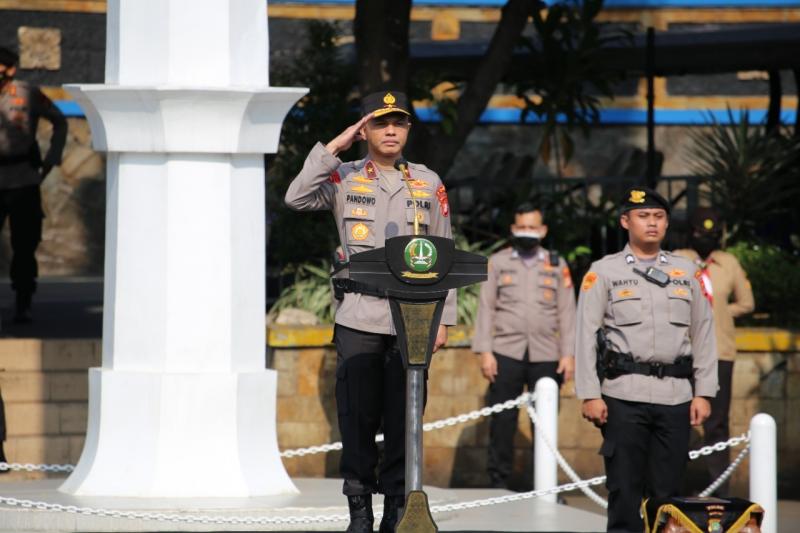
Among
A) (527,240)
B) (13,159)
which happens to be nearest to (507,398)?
(527,240)

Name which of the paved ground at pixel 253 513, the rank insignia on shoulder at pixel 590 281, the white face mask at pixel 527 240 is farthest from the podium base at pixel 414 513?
the white face mask at pixel 527 240

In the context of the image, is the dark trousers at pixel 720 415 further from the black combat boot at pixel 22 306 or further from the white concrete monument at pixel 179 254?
the black combat boot at pixel 22 306

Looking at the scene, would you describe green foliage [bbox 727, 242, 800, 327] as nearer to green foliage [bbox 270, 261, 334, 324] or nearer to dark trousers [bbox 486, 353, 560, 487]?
dark trousers [bbox 486, 353, 560, 487]

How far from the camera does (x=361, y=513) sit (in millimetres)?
9195

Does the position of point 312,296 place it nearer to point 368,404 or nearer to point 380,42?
point 380,42

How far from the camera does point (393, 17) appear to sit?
16.8 meters

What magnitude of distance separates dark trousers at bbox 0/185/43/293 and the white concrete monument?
4.23 metres

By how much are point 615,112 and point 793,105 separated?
2.19m

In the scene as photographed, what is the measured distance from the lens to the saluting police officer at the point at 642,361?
10.1 m

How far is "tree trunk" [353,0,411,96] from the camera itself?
16656mm

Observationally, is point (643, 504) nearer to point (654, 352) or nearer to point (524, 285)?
point (654, 352)

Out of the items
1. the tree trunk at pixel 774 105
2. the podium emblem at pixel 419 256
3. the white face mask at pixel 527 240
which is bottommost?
the podium emblem at pixel 419 256

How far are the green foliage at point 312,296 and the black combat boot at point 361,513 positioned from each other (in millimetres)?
6107

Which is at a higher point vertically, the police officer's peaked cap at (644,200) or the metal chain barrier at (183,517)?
the police officer's peaked cap at (644,200)
